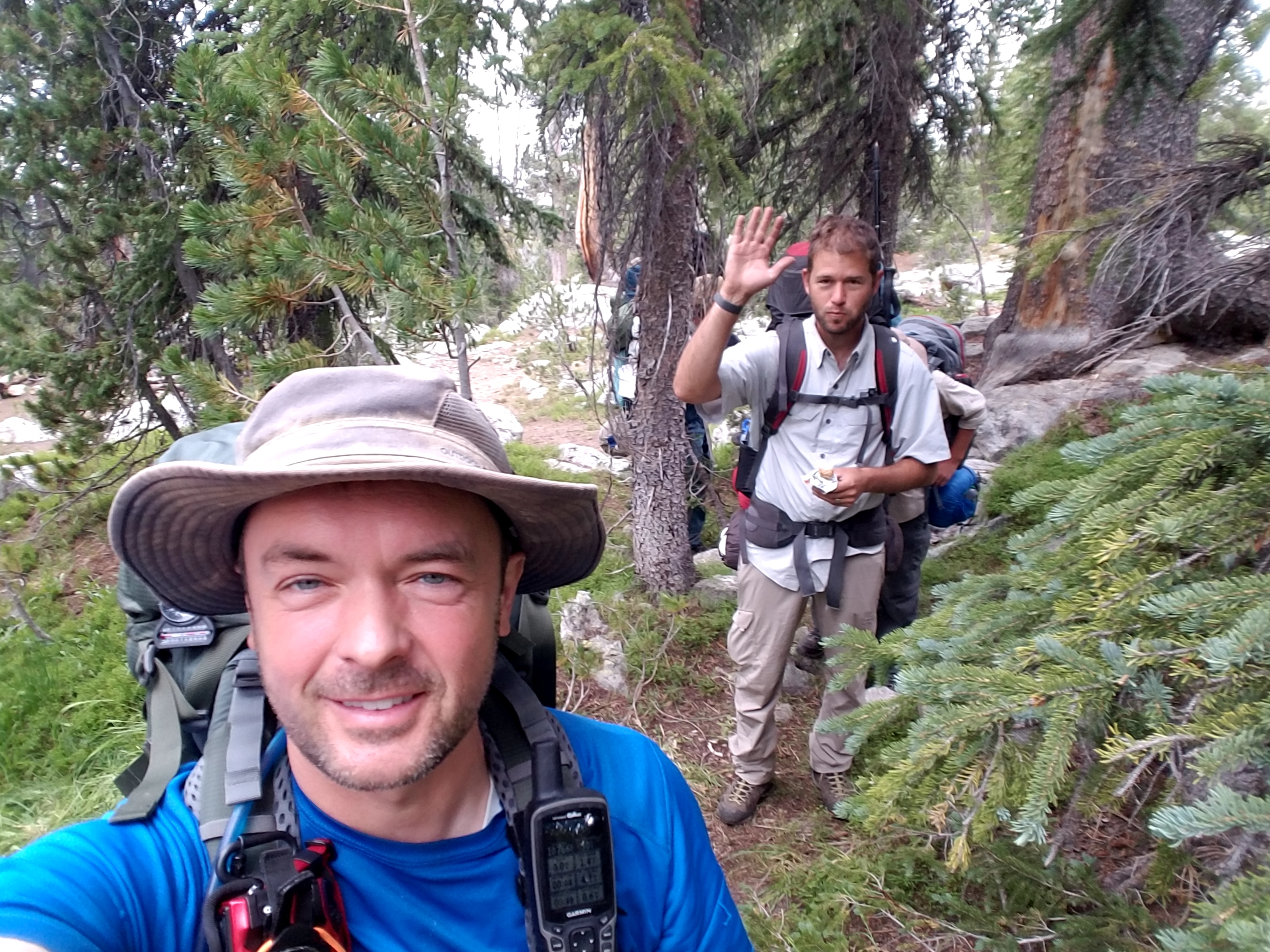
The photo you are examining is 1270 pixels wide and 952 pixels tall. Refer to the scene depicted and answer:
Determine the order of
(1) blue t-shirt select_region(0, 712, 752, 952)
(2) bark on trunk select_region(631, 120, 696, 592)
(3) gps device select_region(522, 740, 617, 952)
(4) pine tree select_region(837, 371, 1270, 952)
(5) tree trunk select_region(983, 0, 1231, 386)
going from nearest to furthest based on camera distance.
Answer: (1) blue t-shirt select_region(0, 712, 752, 952)
(4) pine tree select_region(837, 371, 1270, 952)
(3) gps device select_region(522, 740, 617, 952)
(2) bark on trunk select_region(631, 120, 696, 592)
(5) tree trunk select_region(983, 0, 1231, 386)

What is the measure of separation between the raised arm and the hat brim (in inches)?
55.9

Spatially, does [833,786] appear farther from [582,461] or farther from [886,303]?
[582,461]

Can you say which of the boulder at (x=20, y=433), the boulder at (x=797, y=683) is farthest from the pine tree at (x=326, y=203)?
the boulder at (x=20, y=433)

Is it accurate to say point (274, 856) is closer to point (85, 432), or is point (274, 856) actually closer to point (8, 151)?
point (85, 432)

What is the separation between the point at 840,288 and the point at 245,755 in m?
2.63

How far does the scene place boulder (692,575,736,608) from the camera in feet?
17.7

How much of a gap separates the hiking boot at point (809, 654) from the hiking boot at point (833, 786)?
1.12 m

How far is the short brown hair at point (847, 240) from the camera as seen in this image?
3.04m

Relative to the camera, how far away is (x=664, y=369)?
4.98 meters

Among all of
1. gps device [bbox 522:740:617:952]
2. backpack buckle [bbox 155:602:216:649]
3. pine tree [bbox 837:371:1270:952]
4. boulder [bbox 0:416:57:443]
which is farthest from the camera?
boulder [bbox 0:416:57:443]

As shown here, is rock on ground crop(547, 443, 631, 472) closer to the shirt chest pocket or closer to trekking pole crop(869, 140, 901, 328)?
trekking pole crop(869, 140, 901, 328)

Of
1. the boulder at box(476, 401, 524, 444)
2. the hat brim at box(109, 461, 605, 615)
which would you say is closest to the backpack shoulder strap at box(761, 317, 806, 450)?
the hat brim at box(109, 461, 605, 615)

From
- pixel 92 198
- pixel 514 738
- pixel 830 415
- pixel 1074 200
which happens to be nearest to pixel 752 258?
pixel 830 415

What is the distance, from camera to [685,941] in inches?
60.1
